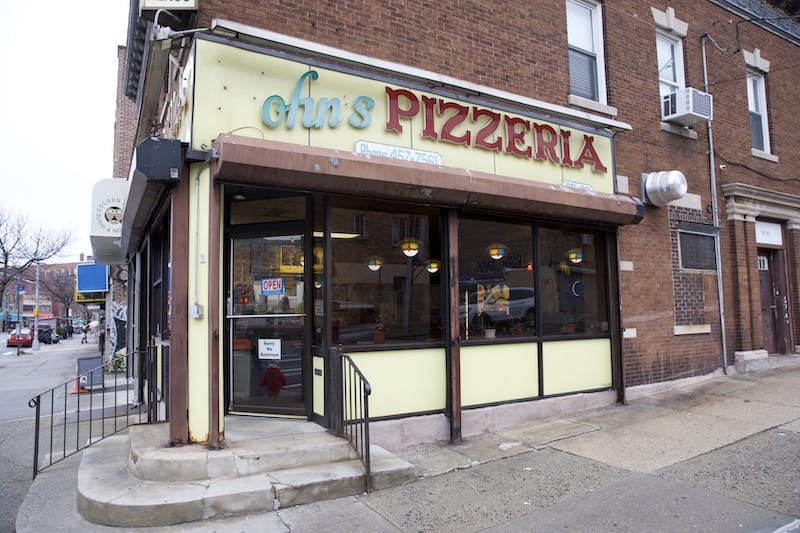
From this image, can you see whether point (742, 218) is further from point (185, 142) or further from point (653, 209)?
point (185, 142)

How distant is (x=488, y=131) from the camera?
24.1 ft

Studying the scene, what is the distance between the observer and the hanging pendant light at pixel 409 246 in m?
6.82

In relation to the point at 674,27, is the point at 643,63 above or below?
below

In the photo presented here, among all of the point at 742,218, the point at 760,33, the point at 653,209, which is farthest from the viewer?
the point at 760,33

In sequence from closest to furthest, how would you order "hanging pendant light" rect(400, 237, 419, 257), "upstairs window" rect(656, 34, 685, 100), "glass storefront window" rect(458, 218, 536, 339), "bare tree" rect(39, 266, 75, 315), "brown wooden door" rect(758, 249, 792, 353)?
"hanging pendant light" rect(400, 237, 419, 257)
"glass storefront window" rect(458, 218, 536, 339)
"upstairs window" rect(656, 34, 685, 100)
"brown wooden door" rect(758, 249, 792, 353)
"bare tree" rect(39, 266, 75, 315)

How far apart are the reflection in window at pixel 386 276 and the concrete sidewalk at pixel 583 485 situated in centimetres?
145

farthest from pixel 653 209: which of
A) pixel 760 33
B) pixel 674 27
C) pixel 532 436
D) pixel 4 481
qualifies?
pixel 4 481

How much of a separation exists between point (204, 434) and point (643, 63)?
929 cm

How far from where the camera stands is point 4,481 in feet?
19.6

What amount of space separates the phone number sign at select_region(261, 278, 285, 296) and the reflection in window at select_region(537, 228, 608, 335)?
3731 mm

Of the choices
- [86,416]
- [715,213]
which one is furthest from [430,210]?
[86,416]

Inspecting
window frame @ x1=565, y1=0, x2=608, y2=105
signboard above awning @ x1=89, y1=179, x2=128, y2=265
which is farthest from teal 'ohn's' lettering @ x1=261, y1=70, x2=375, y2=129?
signboard above awning @ x1=89, y1=179, x2=128, y2=265

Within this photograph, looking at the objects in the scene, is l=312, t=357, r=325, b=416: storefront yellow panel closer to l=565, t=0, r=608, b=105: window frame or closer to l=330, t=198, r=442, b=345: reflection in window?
l=330, t=198, r=442, b=345: reflection in window

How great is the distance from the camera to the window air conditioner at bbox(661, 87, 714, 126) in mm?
9648
